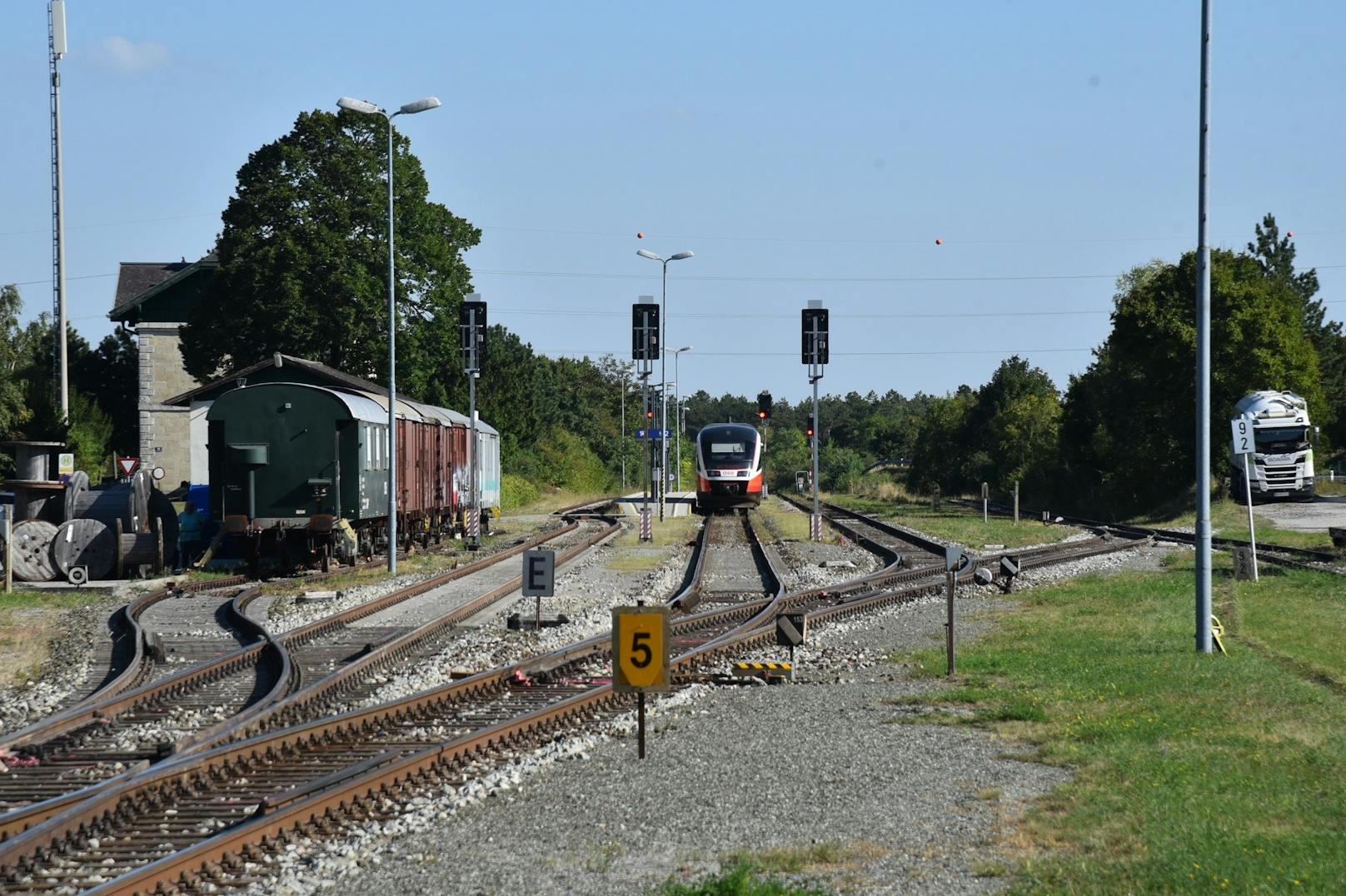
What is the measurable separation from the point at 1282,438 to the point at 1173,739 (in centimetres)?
3948

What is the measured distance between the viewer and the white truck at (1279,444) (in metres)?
46.4

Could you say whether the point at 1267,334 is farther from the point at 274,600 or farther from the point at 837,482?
the point at 837,482

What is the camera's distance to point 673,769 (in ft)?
32.9

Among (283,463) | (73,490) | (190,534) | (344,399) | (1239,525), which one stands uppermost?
(344,399)

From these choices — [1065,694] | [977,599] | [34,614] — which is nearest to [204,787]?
[1065,694]

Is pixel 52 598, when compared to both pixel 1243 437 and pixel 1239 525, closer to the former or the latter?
pixel 1243 437

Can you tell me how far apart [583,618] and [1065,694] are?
797 centimetres

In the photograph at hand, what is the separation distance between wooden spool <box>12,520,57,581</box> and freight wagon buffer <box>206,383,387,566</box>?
10.3 ft

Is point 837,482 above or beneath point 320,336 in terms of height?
beneath

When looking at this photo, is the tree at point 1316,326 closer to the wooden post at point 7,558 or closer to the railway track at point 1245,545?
the railway track at point 1245,545

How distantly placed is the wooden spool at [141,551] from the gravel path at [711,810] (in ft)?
53.9

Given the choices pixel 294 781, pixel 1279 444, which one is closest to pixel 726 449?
pixel 1279 444

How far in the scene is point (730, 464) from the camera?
49812 millimetres

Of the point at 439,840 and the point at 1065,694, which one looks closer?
the point at 439,840
